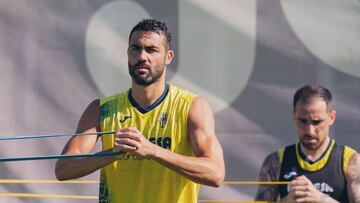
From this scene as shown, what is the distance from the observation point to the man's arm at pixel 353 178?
4.43m

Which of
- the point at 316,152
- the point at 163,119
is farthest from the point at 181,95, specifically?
the point at 316,152

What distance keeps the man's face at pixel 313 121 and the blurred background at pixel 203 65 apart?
750mm

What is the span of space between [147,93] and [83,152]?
37 cm

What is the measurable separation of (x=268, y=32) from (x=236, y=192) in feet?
3.04

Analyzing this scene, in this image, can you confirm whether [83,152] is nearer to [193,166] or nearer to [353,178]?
[193,166]

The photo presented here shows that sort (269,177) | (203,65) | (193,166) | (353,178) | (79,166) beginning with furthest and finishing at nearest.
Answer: (203,65)
(269,177)
(353,178)
(79,166)
(193,166)

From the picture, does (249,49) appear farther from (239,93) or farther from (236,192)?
(236,192)

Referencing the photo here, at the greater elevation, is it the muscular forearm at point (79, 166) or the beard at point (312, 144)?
the beard at point (312, 144)

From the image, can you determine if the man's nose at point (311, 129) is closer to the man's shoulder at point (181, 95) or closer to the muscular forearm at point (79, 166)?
the man's shoulder at point (181, 95)

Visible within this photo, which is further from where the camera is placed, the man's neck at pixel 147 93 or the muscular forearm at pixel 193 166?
the man's neck at pixel 147 93

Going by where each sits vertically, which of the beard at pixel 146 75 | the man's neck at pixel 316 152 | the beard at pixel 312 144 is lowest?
the man's neck at pixel 316 152

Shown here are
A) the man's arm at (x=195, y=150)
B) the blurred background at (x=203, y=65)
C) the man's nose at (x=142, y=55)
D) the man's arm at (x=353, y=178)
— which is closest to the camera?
the man's arm at (x=195, y=150)

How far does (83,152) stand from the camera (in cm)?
400

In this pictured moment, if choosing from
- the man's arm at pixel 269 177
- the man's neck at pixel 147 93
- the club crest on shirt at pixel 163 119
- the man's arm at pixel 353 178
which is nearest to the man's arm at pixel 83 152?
the man's neck at pixel 147 93
